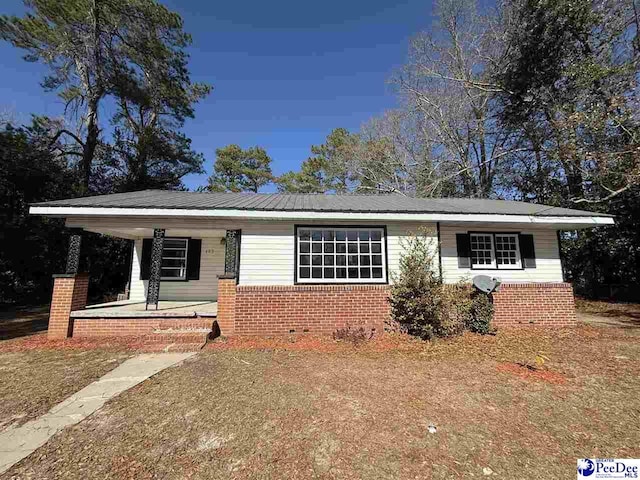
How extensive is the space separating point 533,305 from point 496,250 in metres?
1.73

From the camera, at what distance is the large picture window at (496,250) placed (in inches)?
340

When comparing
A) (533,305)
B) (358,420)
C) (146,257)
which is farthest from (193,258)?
(533,305)

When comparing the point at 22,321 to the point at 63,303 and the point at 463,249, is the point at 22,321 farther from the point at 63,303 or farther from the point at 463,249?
the point at 463,249

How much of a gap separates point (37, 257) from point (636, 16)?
92.8 ft

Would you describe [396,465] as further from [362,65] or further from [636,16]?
[636,16]

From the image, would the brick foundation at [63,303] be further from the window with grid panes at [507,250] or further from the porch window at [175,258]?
the window with grid panes at [507,250]

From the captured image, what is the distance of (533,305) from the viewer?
8180mm

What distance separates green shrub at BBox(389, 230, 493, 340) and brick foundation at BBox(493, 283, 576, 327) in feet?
3.19

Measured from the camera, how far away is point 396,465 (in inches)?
104

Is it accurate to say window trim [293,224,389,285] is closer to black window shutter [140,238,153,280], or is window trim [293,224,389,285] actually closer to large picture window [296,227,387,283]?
large picture window [296,227,387,283]

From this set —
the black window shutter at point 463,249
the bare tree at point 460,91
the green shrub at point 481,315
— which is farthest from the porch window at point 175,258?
the bare tree at point 460,91

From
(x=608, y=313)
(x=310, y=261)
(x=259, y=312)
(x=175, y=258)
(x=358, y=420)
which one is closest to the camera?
(x=358, y=420)

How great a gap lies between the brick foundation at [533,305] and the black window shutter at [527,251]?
0.67 metres

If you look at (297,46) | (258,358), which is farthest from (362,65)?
(258,358)
